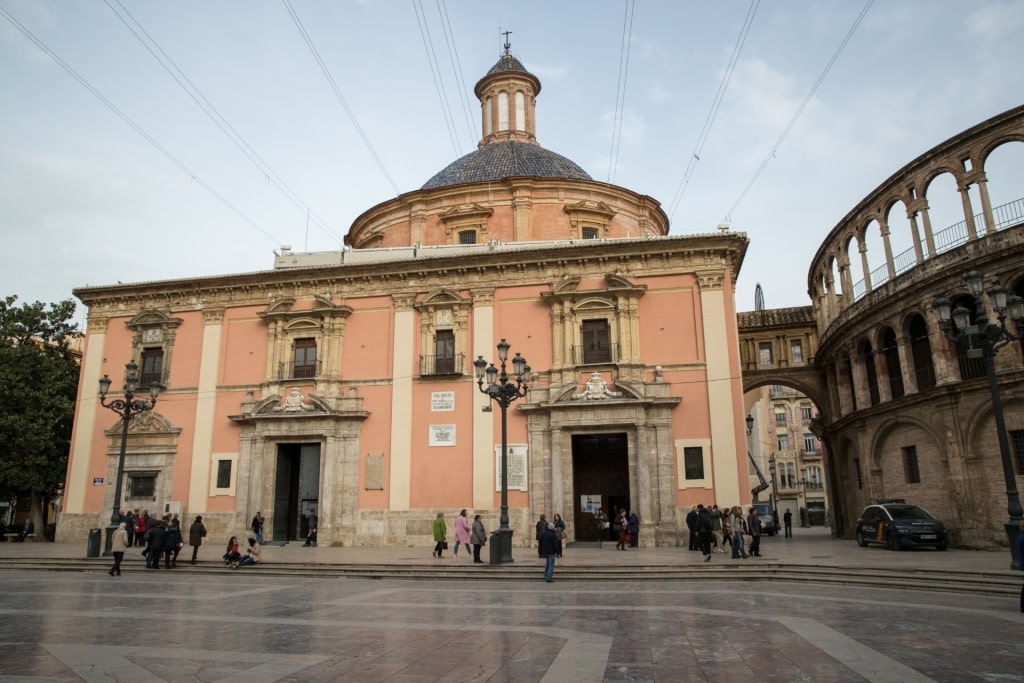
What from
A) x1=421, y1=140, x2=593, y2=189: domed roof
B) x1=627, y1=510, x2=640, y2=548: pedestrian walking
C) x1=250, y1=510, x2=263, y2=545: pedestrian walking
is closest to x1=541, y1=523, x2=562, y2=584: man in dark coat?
x1=627, y1=510, x2=640, y2=548: pedestrian walking

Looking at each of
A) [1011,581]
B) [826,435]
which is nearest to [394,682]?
[1011,581]

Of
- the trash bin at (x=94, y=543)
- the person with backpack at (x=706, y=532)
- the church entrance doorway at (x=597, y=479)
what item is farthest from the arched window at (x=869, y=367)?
the trash bin at (x=94, y=543)

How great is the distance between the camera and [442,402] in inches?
871

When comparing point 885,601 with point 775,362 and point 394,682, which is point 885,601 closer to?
point 394,682

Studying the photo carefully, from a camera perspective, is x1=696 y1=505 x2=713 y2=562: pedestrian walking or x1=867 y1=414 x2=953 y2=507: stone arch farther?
x1=867 y1=414 x2=953 y2=507: stone arch

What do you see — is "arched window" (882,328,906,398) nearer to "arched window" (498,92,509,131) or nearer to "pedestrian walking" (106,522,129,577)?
"arched window" (498,92,509,131)

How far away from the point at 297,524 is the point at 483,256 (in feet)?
35.8

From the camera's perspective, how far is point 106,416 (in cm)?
2481

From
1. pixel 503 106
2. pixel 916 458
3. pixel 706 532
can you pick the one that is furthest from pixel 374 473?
pixel 503 106

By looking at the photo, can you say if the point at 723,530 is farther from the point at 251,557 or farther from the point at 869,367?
the point at 251,557

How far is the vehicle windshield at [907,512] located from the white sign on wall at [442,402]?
1274cm

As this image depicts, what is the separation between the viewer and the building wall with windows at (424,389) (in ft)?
67.6

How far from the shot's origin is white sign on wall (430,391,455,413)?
22031mm

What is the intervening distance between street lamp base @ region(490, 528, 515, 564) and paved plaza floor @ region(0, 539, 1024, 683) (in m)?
2.24
